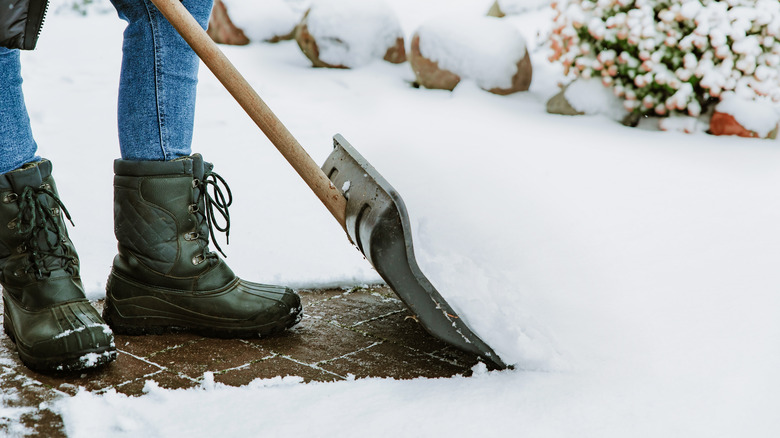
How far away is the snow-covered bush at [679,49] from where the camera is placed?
4098 millimetres

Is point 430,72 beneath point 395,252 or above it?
beneath

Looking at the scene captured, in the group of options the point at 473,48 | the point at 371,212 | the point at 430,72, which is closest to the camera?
the point at 371,212

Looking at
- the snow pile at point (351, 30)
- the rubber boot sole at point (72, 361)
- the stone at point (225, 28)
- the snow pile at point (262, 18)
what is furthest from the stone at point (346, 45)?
the rubber boot sole at point (72, 361)

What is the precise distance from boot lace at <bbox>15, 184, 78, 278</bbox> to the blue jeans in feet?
0.27

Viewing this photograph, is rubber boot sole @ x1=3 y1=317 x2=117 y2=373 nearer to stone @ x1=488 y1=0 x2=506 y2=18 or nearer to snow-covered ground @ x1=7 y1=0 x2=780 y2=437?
snow-covered ground @ x1=7 y1=0 x2=780 y2=437

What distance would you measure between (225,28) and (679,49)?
359 cm

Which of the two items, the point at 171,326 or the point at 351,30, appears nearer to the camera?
the point at 171,326

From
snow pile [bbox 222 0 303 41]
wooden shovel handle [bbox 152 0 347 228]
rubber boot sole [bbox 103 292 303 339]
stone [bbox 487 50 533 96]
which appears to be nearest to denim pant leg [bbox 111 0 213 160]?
wooden shovel handle [bbox 152 0 347 228]

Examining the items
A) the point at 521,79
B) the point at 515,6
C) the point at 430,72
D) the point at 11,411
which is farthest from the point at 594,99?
the point at 11,411

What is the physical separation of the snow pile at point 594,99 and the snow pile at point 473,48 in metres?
0.58

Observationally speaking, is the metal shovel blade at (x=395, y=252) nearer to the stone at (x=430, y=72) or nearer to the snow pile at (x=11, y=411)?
the snow pile at (x=11, y=411)

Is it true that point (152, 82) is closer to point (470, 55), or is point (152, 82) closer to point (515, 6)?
point (470, 55)

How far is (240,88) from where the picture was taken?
151 centimetres

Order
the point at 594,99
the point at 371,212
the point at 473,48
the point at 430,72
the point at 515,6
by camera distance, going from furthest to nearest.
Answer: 1. the point at 515,6
2. the point at 430,72
3. the point at 473,48
4. the point at 594,99
5. the point at 371,212
